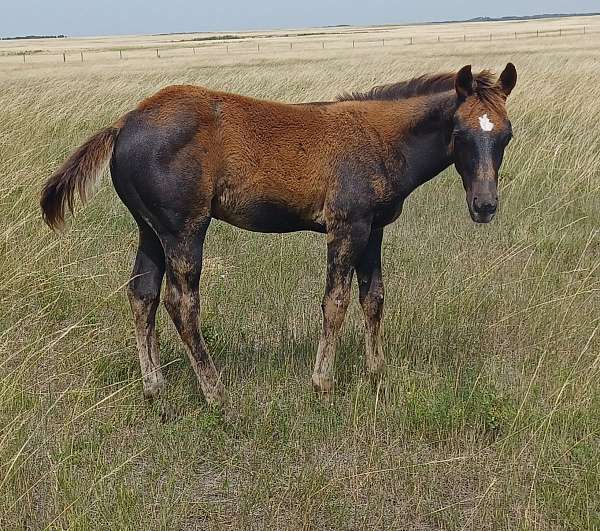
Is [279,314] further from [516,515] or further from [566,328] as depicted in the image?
[516,515]

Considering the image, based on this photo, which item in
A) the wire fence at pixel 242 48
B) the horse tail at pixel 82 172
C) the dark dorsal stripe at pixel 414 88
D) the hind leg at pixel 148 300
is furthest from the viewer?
the wire fence at pixel 242 48

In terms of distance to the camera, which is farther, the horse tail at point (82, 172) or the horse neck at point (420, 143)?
the horse neck at point (420, 143)

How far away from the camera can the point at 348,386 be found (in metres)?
4.65

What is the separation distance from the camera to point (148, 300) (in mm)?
4605

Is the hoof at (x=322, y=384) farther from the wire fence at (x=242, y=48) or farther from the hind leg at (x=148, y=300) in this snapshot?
the wire fence at (x=242, y=48)

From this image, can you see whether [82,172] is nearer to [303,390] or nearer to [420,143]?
[303,390]

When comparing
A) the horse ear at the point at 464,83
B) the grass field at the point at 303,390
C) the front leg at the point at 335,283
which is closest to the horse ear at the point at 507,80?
the horse ear at the point at 464,83

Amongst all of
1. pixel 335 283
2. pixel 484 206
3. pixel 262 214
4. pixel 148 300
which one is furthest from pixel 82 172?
pixel 484 206

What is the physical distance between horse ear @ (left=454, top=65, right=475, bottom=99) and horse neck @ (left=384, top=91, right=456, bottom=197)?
322 millimetres

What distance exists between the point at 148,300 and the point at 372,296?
1535 millimetres

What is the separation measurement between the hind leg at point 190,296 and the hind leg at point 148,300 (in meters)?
0.22

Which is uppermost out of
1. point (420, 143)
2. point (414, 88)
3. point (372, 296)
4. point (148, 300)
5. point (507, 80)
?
point (507, 80)

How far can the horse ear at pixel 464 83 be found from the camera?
4.17 meters

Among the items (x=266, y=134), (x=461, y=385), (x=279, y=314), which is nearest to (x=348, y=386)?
(x=461, y=385)
